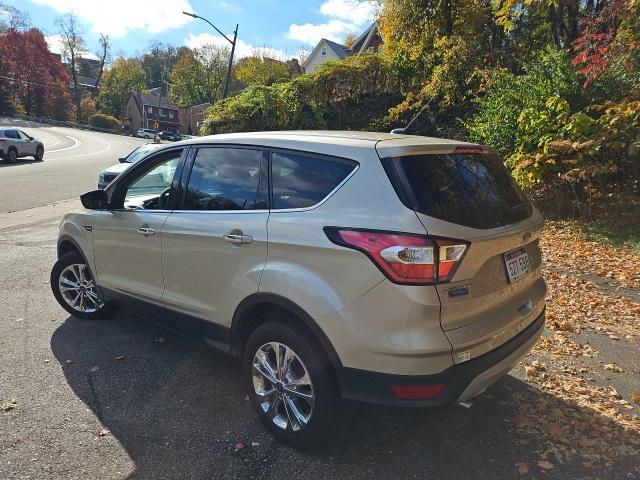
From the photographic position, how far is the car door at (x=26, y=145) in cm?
2289

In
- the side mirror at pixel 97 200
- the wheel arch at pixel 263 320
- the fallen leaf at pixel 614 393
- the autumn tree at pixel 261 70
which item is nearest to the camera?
the wheel arch at pixel 263 320

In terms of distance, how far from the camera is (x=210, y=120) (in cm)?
1608

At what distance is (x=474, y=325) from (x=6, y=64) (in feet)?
271

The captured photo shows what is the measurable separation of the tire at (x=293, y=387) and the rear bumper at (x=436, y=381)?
0.14m

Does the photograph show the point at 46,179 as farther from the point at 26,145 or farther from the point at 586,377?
the point at 586,377

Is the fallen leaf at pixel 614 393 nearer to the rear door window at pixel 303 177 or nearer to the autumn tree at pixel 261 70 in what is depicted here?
the rear door window at pixel 303 177

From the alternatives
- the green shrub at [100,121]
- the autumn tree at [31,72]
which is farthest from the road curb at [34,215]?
the green shrub at [100,121]

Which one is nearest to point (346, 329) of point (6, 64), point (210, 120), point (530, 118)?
point (530, 118)

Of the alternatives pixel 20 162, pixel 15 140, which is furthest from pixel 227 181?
pixel 20 162

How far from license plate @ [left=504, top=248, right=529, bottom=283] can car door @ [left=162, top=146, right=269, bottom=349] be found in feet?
4.54

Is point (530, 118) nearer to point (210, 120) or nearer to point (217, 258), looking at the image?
point (217, 258)

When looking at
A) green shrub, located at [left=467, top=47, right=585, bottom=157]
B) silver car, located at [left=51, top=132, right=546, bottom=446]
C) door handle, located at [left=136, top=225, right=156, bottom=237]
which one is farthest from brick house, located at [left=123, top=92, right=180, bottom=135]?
silver car, located at [left=51, top=132, right=546, bottom=446]

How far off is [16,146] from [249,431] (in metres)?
24.4

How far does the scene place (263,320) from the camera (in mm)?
2947
